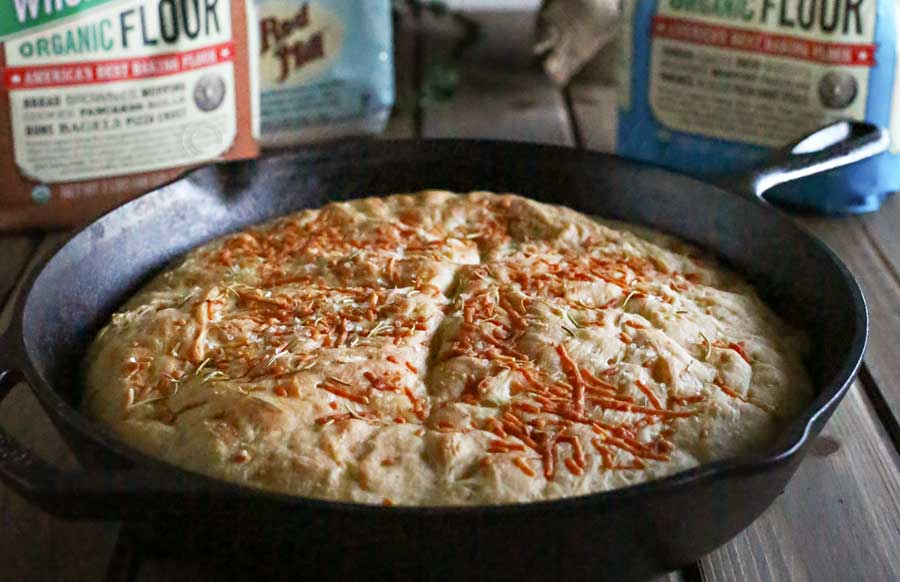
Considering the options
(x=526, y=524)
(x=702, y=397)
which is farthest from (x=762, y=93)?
(x=526, y=524)

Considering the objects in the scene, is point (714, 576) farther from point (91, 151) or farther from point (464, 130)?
point (464, 130)

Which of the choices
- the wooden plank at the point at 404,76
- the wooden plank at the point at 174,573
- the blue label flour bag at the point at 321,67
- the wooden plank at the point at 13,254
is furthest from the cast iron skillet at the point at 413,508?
the wooden plank at the point at 404,76

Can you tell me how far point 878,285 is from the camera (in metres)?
1.80

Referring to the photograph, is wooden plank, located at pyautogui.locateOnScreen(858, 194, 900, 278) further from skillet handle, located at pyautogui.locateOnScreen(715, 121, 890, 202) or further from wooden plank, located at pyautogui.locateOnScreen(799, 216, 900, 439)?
skillet handle, located at pyautogui.locateOnScreen(715, 121, 890, 202)

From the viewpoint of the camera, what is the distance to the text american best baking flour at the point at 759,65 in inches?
74.9

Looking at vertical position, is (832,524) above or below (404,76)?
below

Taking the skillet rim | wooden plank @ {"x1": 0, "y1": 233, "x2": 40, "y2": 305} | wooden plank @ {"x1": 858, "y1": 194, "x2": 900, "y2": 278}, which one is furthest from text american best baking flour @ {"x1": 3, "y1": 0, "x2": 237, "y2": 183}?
wooden plank @ {"x1": 858, "y1": 194, "x2": 900, "y2": 278}

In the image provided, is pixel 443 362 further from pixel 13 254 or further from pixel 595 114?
pixel 595 114

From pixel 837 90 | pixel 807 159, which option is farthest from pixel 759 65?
pixel 807 159

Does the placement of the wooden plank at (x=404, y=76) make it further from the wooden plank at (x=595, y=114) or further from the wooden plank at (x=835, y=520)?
the wooden plank at (x=835, y=520)

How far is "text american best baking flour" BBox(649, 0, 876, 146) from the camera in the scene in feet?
6.24

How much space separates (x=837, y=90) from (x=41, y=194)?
143cm

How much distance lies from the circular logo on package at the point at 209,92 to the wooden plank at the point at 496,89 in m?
0.56

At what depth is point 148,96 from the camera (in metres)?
1.92
